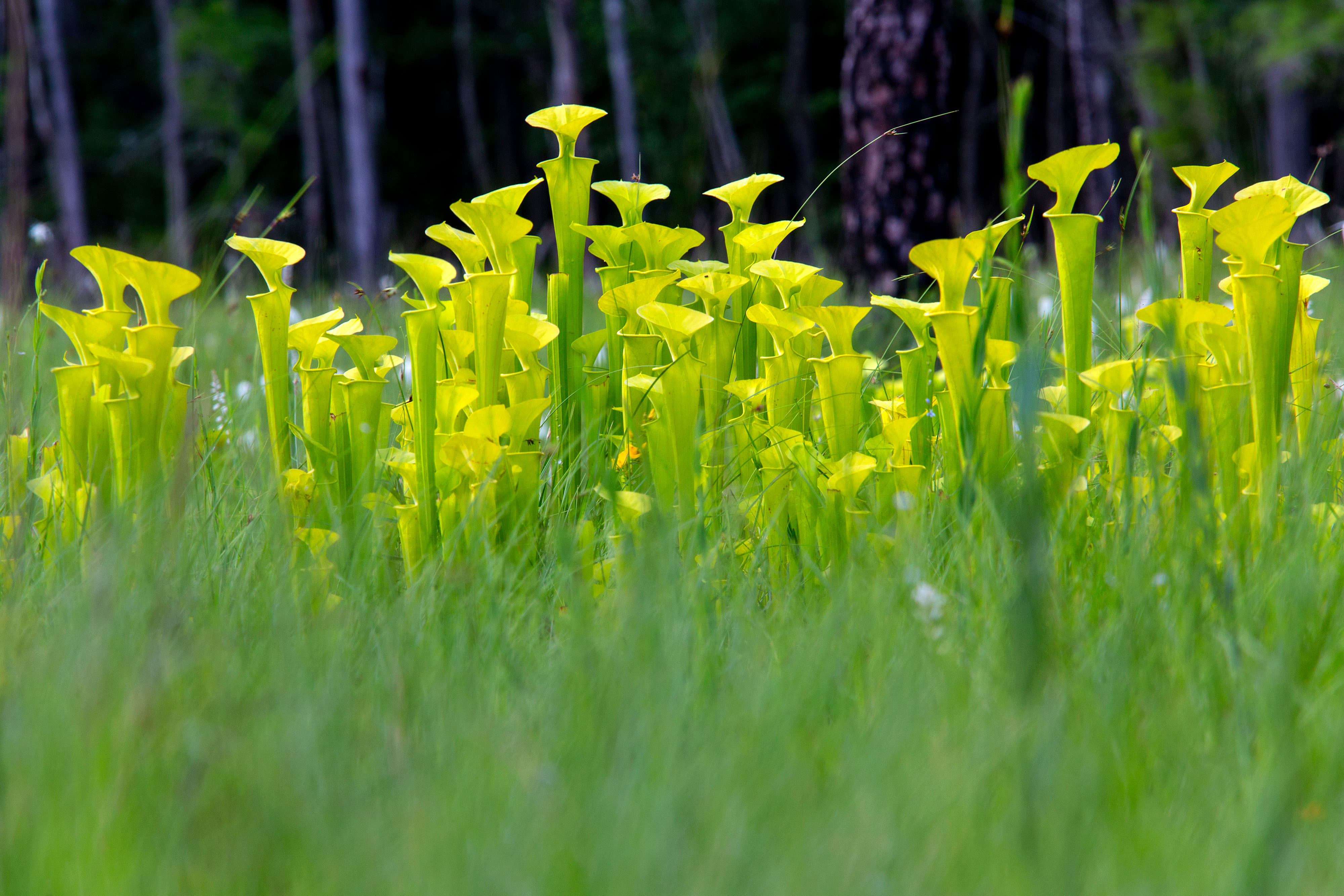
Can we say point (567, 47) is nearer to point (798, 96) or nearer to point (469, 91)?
point (798, 96)

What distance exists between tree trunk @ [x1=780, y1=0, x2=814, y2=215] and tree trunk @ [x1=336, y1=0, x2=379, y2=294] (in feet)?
28.2

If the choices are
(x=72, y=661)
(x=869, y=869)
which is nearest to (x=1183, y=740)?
(x=869, y=869)

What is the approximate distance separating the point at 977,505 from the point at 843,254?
323cm

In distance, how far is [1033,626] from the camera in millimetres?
733

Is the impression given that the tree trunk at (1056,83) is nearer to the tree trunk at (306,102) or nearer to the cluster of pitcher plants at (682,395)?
the tree trunk at (306,102)

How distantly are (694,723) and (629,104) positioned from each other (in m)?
14.4

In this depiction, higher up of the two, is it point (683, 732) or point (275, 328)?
point (275, 328)

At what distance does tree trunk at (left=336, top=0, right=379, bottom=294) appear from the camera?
1183 cm

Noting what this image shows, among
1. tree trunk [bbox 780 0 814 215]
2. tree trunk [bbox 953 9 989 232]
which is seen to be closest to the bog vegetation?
tree trunk [bbox 953 9 989 232]

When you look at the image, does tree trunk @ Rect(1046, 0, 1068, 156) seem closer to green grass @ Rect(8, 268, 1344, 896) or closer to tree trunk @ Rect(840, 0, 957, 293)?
tree trunk @ Rect(840, 0, 957, 293)

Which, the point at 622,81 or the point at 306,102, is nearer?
the point at 622,81

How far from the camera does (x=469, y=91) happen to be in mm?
19672

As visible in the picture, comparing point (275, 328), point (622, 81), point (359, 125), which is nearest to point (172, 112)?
point (359, 125)

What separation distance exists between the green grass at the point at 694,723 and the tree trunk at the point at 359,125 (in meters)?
10.7
